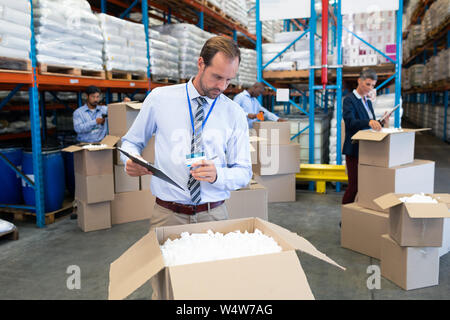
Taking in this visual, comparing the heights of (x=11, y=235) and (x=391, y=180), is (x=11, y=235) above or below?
below

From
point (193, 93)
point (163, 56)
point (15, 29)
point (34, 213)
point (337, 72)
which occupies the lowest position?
point (34, 213)

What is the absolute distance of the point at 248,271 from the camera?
121cm

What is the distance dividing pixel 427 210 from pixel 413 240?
0.98ft

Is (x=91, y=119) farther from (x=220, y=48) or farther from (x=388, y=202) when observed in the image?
(x=220, y=48)

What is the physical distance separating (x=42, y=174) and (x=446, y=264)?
15.6ft

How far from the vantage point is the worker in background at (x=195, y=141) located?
1864 millimetres

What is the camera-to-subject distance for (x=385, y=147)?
156 inches

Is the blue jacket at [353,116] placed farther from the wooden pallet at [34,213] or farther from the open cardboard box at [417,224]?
the wooden pallet at [34,213]

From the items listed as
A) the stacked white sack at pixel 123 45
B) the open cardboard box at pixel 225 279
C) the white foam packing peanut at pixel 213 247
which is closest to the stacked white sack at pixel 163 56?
the stacked white sack at pixel 123 45

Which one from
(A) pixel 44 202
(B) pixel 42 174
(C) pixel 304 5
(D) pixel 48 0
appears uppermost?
(C) pixel 304 5

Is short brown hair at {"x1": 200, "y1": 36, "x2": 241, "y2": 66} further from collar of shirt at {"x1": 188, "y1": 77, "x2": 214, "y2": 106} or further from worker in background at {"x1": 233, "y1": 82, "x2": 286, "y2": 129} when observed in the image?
worker in background at {"x1": 233, "y1": 82, "x2": 286, "y2": 129}

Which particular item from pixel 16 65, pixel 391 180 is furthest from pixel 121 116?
pixel 391 180
